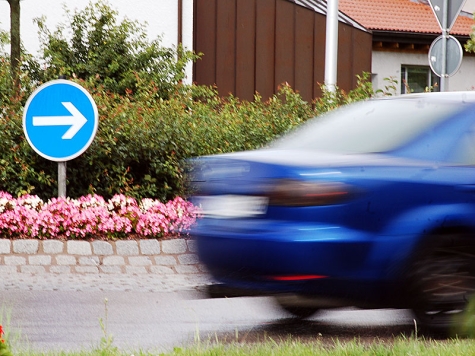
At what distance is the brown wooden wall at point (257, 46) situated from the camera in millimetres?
22703

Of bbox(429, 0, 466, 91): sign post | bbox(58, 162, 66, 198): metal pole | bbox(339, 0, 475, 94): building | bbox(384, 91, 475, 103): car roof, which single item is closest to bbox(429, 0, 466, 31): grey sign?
bbox(429, 0, 466, 91): sign post

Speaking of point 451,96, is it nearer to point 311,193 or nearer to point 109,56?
point 311,193

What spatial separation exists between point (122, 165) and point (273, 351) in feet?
22.1

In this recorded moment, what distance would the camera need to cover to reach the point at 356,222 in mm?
5742

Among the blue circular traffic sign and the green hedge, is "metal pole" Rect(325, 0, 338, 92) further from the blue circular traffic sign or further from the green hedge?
the blue circular traffic sign

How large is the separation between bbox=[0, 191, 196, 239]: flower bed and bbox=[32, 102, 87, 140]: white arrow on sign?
0.77 m

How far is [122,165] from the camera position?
1168 centimetres

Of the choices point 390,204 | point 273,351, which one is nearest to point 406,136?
point 390,204

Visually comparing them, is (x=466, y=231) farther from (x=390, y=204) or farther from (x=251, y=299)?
(x=251, y=299)

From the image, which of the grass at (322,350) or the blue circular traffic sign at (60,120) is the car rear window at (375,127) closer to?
the grass at (322,350)

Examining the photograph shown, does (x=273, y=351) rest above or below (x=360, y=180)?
below

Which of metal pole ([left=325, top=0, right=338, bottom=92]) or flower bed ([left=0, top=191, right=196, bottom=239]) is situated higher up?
metal pole ([left=325, top=0, right=338, bottom=92])

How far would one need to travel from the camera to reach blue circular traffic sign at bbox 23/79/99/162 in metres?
10.1

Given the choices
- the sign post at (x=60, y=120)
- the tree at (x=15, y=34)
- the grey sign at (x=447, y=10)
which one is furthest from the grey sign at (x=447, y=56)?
the tree at (x=15, y=34)
